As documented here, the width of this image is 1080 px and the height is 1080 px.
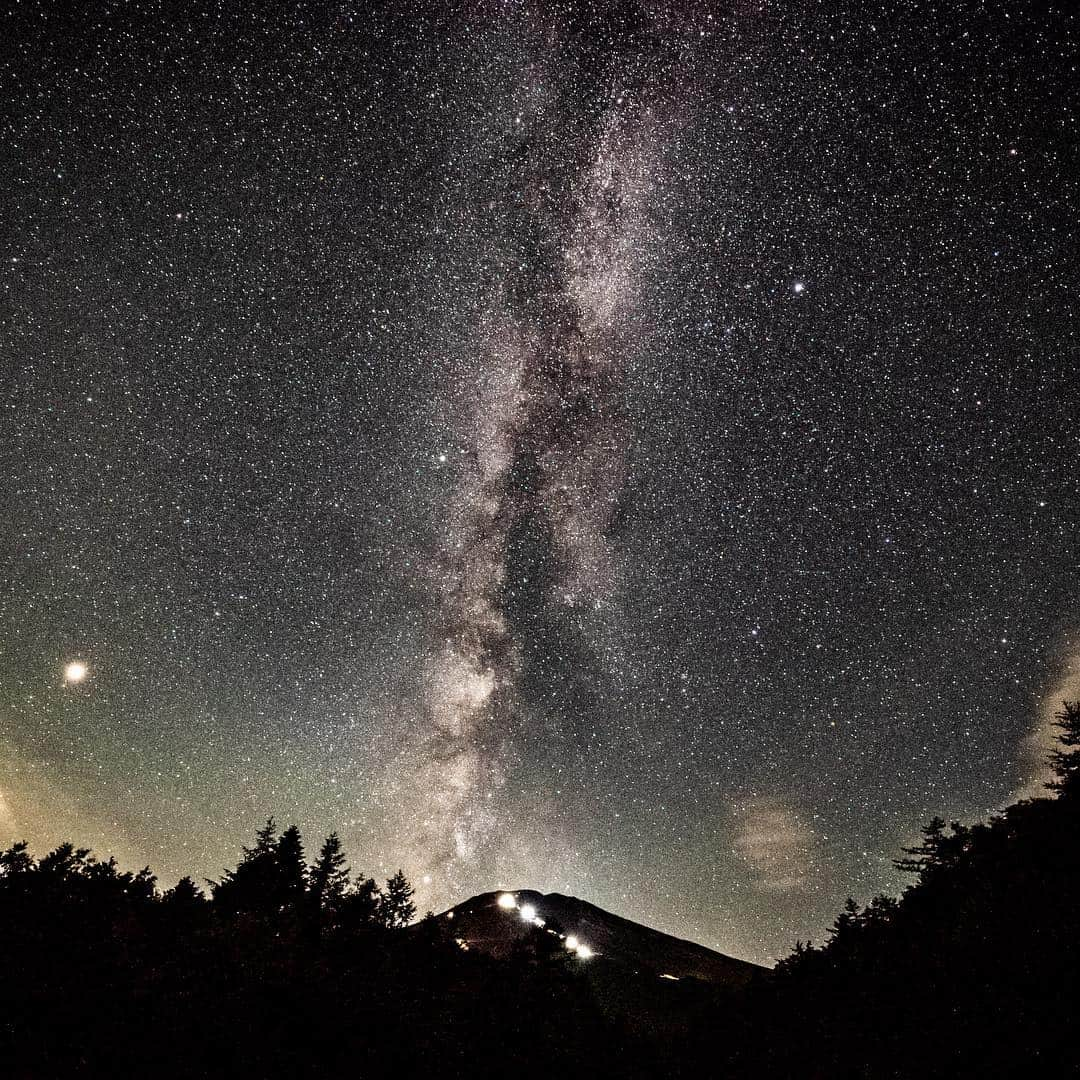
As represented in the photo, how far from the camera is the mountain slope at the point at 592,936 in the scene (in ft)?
191

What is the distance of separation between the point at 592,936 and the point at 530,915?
Answer: 8189mm

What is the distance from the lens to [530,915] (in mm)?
65688

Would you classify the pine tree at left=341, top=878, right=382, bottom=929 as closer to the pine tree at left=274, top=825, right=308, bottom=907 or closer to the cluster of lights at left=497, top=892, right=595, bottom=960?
the pine tree at left=274, top=825, right=308, bottom=907

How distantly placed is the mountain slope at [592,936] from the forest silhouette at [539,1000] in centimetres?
3665

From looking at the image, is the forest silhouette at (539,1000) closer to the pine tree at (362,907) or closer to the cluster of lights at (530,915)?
the pine tree at (362,907)

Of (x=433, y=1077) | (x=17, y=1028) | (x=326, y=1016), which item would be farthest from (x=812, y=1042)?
(x=17, y=1028)

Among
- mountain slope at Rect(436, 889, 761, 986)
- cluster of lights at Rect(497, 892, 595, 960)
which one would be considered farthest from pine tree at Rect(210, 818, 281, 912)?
cluster of lights at Rect(497, 892, 595, 960)

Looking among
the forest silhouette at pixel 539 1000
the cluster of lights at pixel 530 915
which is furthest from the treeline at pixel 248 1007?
the cluster of lights at pixel 530 915

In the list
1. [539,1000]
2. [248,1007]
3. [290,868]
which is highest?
[290,868]

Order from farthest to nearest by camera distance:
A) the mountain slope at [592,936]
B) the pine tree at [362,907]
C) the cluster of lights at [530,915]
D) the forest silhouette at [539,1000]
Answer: the cluster of lights at [530,915] → the mountain slope at [592,936] → the pine tree at [362,907] → the forest silhouette at [539,1000]

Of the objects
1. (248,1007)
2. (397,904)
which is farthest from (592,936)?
(248,1007)

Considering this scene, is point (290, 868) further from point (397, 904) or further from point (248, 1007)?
point (248, 1007)

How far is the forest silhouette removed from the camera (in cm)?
947

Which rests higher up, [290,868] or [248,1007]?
[290,868]
